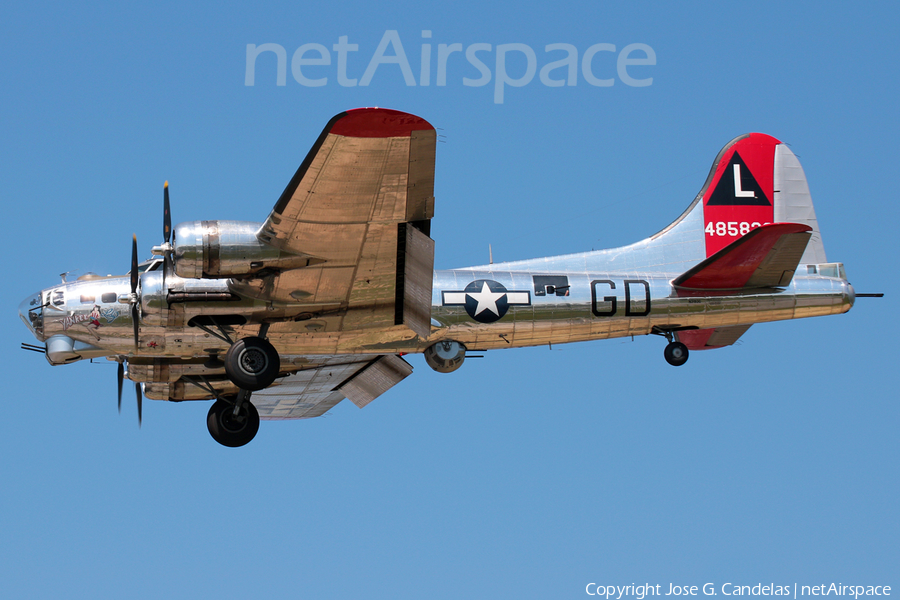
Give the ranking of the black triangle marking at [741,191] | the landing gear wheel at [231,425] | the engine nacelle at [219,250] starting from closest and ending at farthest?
the engine nacelle at [219,250]
the landing gear wheel at [231,425]
the black triangle marking at [741,191]

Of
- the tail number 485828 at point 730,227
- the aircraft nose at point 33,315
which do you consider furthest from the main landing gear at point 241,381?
the tail number 485828 at point 730,227

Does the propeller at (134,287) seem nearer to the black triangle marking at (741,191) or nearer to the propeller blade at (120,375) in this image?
the propeller blade at (120,375)

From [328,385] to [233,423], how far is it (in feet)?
8.94

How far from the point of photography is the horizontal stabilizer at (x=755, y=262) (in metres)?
15.6

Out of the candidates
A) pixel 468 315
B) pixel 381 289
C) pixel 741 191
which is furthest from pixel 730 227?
pixel 381 289

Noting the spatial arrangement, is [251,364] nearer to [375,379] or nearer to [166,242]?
[166,242]

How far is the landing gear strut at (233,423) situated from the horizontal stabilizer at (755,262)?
742cm

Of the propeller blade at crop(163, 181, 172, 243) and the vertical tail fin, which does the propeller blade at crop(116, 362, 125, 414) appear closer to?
the propeller blade at crop(163, 181, 172, 243)

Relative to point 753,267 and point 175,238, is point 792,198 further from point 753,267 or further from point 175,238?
point 175,238

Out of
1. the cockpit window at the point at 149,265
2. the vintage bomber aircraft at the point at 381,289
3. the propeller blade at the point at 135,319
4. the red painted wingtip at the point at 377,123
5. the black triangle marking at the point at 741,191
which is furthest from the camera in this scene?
the black triangle marking at the point at 741,191

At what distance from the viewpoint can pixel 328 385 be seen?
779 inches

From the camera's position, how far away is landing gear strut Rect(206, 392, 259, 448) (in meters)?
17.4

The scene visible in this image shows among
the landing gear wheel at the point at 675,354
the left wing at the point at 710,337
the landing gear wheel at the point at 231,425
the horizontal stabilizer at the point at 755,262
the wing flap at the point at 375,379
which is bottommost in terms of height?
the landing gear wheel at the point at 231,425

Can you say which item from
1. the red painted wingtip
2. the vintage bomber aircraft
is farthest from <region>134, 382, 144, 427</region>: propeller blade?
the red painted wingtip
